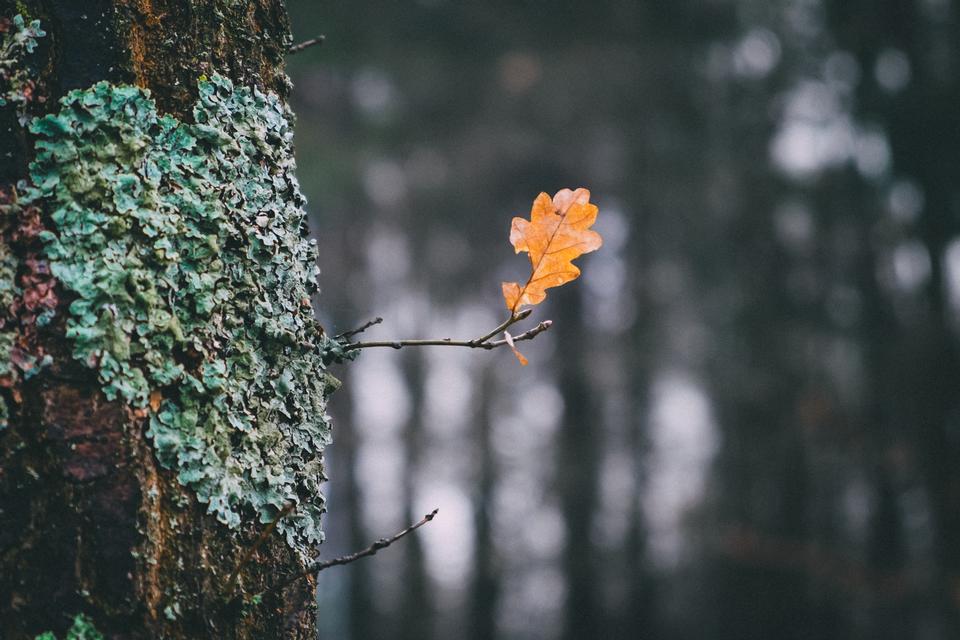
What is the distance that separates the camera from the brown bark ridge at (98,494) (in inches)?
24.1

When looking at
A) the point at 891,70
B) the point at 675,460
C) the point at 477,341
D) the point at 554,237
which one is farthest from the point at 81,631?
the point at 675,460

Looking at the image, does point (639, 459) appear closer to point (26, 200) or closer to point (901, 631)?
point (901, 631)

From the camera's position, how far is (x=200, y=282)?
72 centimetres

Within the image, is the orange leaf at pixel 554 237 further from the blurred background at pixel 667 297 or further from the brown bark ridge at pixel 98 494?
the blurred background at pixel 667 297

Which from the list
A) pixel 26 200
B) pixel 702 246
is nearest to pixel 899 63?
pixel 702 246

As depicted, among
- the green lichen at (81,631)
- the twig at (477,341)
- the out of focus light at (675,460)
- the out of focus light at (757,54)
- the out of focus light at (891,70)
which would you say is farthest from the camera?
the out of focus light at (675,460)

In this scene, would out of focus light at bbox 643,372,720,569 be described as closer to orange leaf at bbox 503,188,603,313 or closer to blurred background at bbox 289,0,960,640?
Result: blurred background at bbox 289,0,960,640

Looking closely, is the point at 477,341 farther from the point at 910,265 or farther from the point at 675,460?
the point at 675,460

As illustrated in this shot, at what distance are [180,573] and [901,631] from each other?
7300 millimetres

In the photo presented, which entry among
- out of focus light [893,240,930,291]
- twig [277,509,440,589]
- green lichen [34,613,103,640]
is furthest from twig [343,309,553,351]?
out of focus light [893,240,930,291]

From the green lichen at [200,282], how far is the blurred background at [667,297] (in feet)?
13.6

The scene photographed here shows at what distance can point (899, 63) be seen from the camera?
582 centimetres

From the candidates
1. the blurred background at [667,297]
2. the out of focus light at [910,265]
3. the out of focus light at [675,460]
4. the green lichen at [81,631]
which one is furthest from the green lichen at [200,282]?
the out of focus light at [675,460]

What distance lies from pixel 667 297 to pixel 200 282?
813cm
